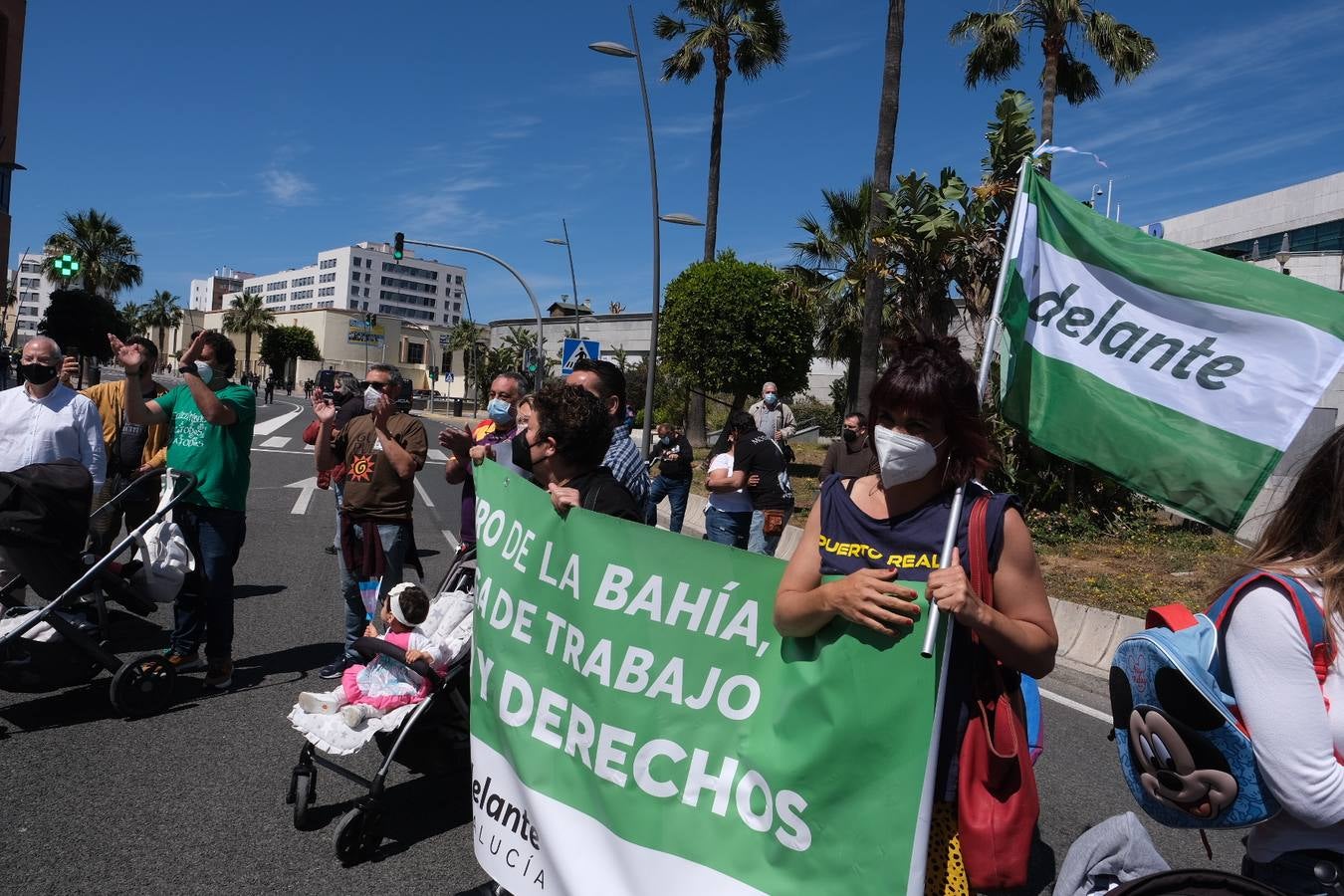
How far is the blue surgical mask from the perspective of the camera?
225 inches

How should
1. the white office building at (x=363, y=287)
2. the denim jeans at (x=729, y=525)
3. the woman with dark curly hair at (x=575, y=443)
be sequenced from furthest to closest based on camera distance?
1. the white office building at (x=363, y=287)
2. the denim jeans at (x=729, y=525)
3. the woman with dark curly hair at (x=575, y=443)

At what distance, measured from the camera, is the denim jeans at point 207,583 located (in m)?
5.52

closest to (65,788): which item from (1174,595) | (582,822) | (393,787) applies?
(393,787)

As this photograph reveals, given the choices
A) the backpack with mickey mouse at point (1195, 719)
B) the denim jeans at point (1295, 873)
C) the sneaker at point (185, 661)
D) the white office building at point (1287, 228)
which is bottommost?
the sneaker at point (185, 661)

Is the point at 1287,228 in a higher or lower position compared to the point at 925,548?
higher

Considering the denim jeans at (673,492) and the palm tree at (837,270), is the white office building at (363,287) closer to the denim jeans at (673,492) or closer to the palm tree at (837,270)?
the palm tree at (837,270)

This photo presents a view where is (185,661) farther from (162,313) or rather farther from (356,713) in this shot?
(162,313)

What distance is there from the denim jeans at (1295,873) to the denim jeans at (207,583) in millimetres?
5038

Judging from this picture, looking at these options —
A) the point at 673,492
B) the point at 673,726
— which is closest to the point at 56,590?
the point at 673,726

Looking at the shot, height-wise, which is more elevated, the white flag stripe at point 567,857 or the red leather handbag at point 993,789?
the red leather handbag at point 993,789

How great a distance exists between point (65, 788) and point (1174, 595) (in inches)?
354

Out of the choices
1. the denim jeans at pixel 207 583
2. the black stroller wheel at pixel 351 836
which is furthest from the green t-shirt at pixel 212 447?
the black stroller wheel at pixel 351 836

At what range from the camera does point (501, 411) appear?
5.74 meters

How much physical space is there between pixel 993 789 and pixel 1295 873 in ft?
1.93
